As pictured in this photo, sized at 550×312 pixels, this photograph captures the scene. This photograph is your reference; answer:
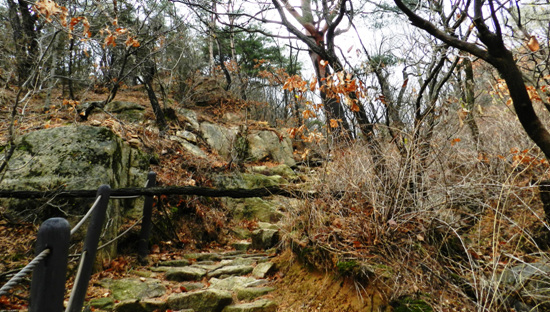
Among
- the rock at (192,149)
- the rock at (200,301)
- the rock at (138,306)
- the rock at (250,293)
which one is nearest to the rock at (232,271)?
the rock at (250,293)

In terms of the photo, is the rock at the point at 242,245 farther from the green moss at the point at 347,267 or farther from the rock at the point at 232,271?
the green moss at the point at 347,267

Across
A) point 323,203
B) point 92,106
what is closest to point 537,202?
point 323,203

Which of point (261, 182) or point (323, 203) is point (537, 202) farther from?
point (261, 182)

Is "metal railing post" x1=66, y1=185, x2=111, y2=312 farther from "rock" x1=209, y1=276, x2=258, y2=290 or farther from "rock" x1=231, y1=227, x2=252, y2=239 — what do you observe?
"rock" x1=231, y1=227, x2=252, y2=239

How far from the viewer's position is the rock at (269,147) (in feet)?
38.9

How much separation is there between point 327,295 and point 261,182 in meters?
5.58

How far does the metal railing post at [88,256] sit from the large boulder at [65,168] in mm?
1476

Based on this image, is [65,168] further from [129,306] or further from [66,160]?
[129,306]

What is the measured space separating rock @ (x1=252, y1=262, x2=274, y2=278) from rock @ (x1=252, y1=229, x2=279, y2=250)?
1.26 meters

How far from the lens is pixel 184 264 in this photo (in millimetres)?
5094

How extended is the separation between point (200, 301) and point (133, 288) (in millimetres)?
1000

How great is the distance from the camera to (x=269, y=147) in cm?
1234

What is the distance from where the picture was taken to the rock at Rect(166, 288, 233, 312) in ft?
11.3

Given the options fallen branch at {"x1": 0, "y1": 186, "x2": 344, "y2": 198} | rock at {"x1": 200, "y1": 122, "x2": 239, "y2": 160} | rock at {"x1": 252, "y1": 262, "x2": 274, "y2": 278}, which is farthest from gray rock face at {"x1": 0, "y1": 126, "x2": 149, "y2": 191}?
rock at {"x1": 200, "y1": 122, "x2": 239, "y2": 160}
